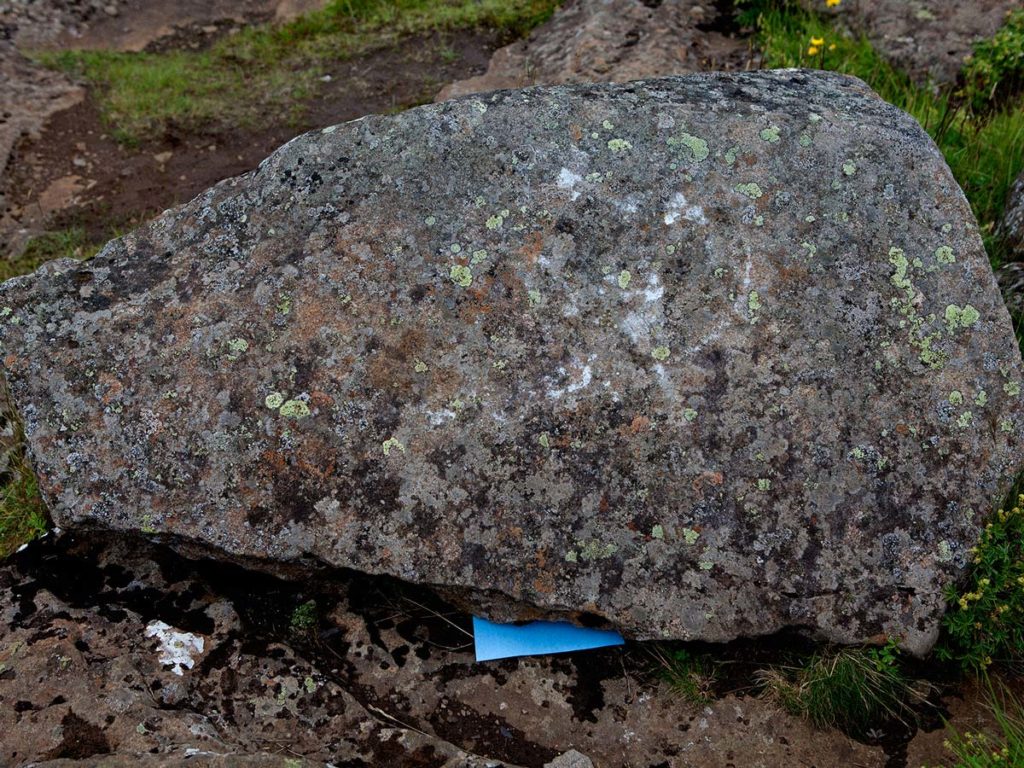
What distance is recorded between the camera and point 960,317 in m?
3.35

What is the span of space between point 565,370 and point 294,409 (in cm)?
105

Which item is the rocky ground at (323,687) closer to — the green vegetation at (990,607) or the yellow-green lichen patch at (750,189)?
the green vegetation at (990,607)

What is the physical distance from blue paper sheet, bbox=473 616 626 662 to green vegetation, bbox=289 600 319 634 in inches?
25.0

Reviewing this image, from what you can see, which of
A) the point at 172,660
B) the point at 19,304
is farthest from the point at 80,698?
the point at 19,304

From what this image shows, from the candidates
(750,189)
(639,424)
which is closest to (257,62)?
(750,189)

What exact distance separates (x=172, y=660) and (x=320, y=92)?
597cm

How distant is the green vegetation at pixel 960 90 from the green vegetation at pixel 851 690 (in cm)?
252

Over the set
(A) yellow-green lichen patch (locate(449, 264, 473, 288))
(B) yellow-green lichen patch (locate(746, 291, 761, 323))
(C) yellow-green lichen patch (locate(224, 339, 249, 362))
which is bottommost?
(C) yellow-green lichen patch (locate(224, 339, 249, 362))

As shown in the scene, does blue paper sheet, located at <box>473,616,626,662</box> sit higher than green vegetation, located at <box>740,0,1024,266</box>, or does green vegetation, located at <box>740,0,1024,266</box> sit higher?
green vegetation, located at <box>740,0,1024,266</box>

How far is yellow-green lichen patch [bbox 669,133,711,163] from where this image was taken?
3.55 metres

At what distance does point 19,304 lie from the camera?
3.34 metres

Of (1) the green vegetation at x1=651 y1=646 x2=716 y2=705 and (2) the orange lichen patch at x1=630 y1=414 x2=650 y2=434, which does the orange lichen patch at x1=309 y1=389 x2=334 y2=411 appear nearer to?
(2) the orange lichen patch at x1=630 y1=414 x2=650 y2=434

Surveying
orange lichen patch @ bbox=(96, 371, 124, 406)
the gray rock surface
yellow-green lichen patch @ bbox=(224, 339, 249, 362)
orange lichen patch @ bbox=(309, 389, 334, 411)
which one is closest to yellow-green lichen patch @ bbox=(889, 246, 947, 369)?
orange lichen patch @ bbox=(309, 389, 334, 411)

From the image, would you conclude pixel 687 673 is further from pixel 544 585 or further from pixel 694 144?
pixel 694 144
